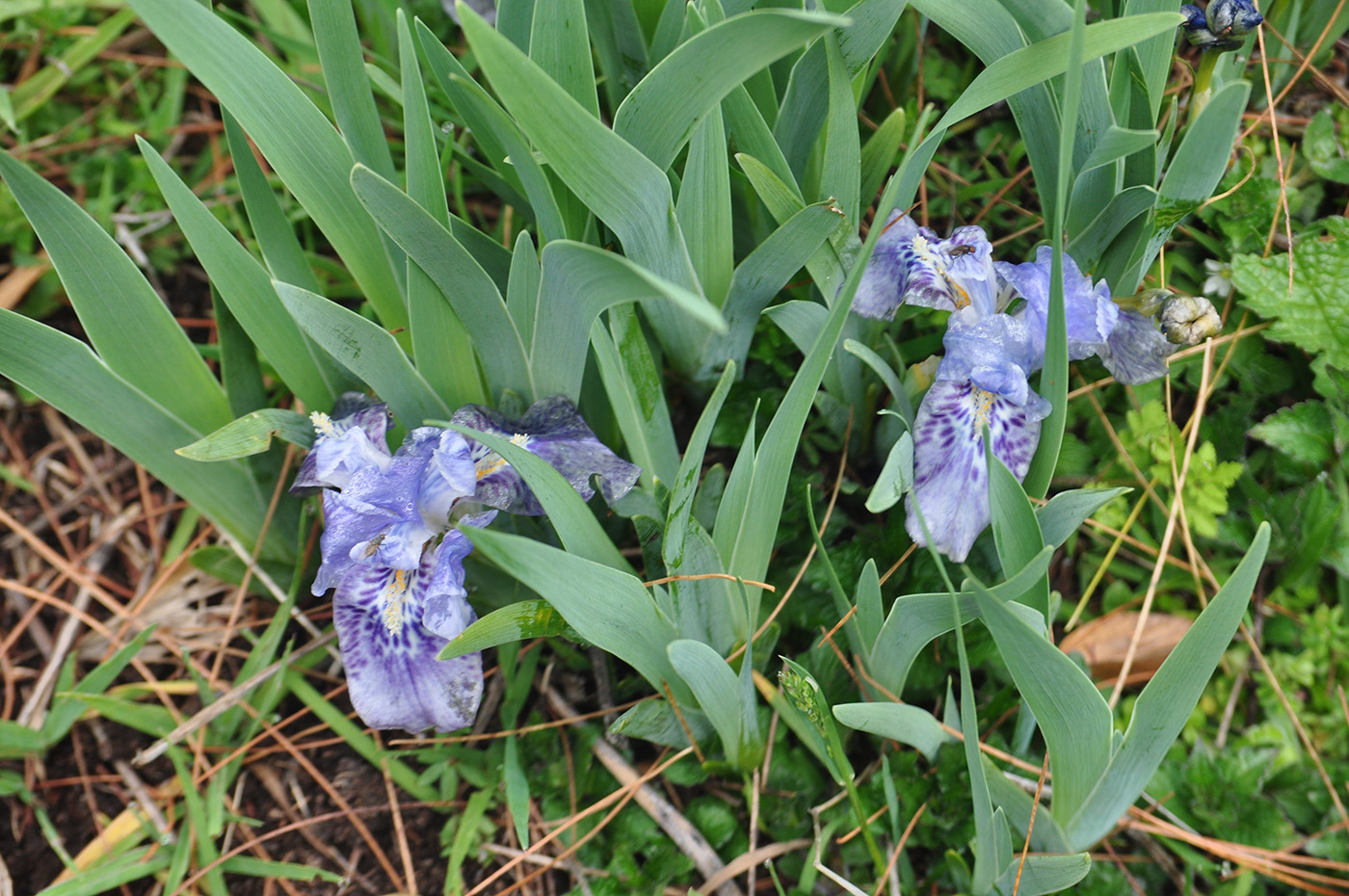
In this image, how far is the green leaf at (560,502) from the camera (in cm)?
102

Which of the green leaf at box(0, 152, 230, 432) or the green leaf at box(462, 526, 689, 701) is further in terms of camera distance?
the green leaf at box(0, 152, 230, 432)

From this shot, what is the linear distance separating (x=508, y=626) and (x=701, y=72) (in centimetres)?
72

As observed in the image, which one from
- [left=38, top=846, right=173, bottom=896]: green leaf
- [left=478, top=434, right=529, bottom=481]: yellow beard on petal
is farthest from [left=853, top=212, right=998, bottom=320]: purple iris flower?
[left=38, top=846, right=173, bottom=896]: green leaf

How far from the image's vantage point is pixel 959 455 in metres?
1.26

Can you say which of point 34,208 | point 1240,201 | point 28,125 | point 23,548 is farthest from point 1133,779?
point 28,125

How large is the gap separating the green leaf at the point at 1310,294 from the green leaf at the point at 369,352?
4.56ft

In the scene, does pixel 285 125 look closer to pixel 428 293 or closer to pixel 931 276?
pixel 428 293

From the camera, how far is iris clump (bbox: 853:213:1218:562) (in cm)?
125

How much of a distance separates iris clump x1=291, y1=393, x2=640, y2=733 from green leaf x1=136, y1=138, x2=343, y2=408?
17cm

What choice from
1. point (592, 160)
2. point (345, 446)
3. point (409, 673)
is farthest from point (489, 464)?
point (592, 160)

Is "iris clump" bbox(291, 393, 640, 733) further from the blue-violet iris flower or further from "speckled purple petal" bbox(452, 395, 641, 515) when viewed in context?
the blue-violet iris flower

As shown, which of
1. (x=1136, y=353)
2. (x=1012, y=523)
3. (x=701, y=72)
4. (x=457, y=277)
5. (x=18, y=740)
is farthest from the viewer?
(x=18, y=740)

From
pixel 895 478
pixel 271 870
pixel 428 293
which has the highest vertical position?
pixel 428 293

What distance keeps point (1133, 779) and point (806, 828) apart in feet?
1.63
